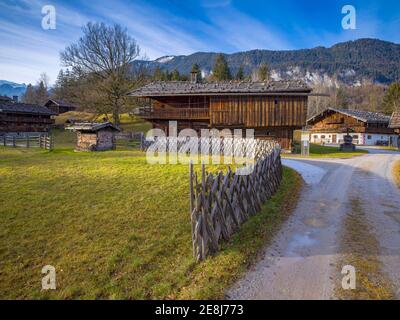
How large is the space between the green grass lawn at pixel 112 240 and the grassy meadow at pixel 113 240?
0.02 metres

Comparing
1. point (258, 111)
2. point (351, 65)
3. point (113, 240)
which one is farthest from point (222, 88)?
point (351, 65)

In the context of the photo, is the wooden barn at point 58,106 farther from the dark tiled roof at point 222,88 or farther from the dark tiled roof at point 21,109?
the dark tiled roof at point 222,88

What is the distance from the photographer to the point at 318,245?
6098 mm

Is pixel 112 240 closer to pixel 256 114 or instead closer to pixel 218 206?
pixel 218 206

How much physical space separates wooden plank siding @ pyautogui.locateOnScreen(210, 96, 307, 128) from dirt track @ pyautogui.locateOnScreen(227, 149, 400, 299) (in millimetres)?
15452

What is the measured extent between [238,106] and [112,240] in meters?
22.9

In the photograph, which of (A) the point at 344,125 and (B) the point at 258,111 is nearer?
(B) the point at 258,111

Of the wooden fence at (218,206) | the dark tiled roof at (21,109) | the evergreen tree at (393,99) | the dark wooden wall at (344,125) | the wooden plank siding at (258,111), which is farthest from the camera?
the evergreen tree at (393,99)

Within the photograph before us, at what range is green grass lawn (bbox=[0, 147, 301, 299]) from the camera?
4.93 metres

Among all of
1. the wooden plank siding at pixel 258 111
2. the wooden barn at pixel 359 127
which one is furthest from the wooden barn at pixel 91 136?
the wooden barn at pixel 359 127

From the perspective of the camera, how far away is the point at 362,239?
21.0ft

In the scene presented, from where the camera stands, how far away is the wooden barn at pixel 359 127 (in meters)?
42.5
